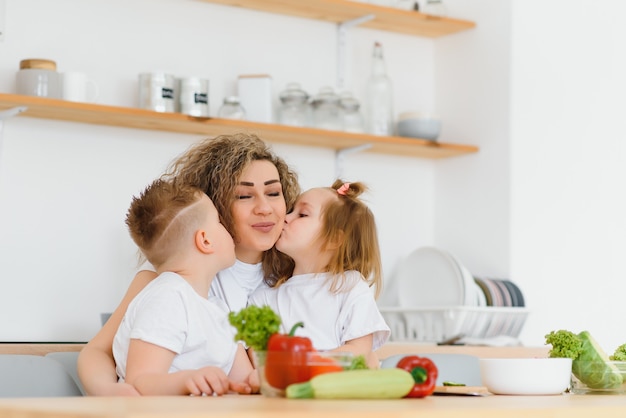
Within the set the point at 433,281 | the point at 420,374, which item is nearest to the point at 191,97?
the point at 433,281

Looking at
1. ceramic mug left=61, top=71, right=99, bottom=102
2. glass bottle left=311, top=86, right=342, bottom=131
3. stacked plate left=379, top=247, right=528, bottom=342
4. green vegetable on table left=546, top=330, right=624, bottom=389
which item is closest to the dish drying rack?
stacked plate left=379, top=247, right=528, bottom=342

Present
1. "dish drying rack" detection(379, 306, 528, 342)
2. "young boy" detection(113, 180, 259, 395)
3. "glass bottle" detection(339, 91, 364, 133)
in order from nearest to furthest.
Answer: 1. "young boy" detection(113, 180, 259, 395)
2. "dish drying rack" detection(379, 306, 528, 342)
3. "glass bottle" detection(339, 91, 364, 133)

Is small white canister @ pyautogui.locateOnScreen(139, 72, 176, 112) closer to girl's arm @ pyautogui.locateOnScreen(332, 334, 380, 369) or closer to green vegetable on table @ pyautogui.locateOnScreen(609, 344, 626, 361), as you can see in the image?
girl's arm @ pyautogui.locateOnScreen(332, 334, 380, 369)

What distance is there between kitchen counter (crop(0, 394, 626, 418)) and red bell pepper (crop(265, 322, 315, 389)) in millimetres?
A: 31

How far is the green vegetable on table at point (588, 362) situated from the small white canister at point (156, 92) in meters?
1.72

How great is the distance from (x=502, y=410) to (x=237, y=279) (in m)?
0.87

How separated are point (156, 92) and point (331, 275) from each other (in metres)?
1.35

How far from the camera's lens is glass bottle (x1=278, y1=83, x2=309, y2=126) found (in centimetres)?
323

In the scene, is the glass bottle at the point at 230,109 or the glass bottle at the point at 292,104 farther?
the glass bottle at the point at 292,104

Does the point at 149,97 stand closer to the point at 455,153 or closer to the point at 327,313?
the point at 455,153

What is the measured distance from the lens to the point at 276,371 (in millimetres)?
1173

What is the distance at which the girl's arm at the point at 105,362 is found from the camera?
1477mm

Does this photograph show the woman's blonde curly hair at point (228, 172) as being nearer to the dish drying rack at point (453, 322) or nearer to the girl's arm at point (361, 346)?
the girl's arm at point (361, 346)

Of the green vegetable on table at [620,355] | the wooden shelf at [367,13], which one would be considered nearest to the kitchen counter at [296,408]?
the green vegetable on table at [620,355]
